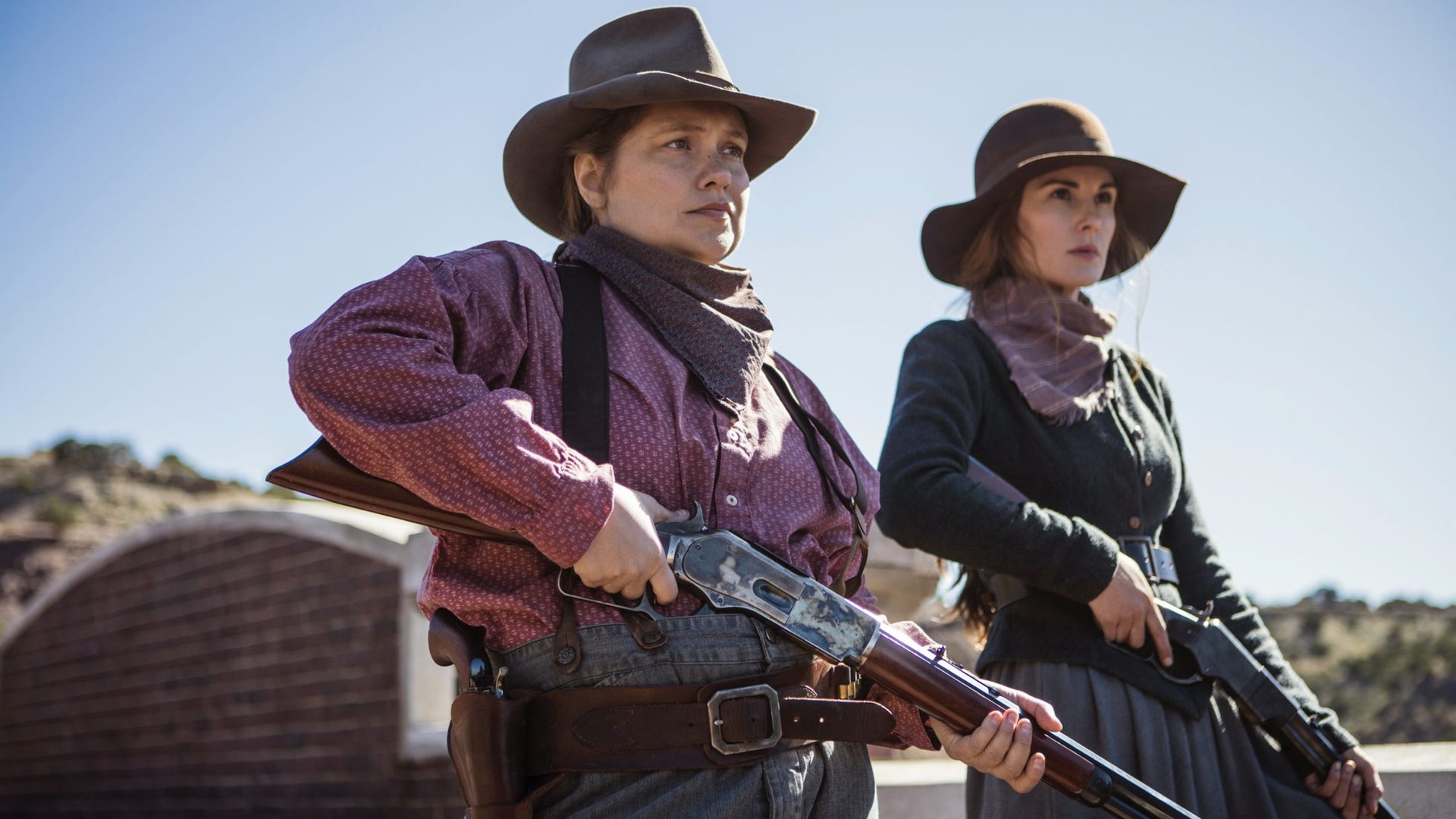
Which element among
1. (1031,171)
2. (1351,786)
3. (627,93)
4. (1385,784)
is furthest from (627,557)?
(1385,784)

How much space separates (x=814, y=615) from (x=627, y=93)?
3.75ft

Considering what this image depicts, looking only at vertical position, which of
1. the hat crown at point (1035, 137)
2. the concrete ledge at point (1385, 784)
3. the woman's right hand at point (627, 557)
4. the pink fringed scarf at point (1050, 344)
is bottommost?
the concrete ledge at point (1385, 784)

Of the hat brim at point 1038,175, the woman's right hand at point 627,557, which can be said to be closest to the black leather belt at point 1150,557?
the hat brim at point 1038,175

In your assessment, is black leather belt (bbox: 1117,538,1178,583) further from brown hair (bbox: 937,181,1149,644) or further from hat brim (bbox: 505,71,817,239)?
hat brim (bbox: 505,71,817,239)

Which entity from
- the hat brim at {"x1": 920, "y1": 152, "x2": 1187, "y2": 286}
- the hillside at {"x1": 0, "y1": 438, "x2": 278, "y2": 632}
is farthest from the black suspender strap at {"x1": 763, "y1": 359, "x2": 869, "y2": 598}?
the hillside at {"x1": 0, "y1": 438, "x2": 278, "y2": 632}

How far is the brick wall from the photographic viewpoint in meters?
8.23

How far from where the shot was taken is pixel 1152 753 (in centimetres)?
293

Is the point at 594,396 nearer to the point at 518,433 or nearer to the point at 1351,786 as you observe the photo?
the point at 518,433

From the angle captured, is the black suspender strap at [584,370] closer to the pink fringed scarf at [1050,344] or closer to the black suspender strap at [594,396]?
the black suspender strap at [594,396]

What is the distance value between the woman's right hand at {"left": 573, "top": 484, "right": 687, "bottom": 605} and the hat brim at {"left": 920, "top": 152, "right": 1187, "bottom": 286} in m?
1.81

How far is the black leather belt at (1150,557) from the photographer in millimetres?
3223

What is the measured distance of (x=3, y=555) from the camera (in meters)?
22.5

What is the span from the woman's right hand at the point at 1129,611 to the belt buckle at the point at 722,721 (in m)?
1.12

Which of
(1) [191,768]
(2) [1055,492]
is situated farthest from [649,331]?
(1) [191,768]
